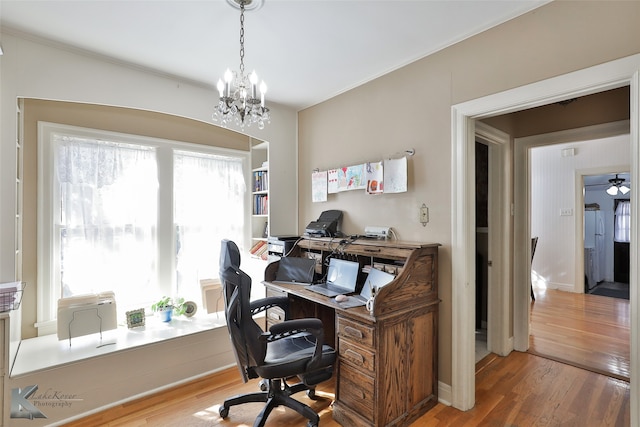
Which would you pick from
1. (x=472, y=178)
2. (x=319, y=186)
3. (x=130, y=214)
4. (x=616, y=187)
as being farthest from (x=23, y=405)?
(x=616, y=187)

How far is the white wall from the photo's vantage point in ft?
16.1

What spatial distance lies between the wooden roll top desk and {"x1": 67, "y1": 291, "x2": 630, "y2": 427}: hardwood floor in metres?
0.17

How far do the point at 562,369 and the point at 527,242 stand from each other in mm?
1128

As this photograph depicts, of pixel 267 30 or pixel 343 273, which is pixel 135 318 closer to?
pixel 343 273

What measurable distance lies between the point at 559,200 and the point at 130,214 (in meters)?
6.50

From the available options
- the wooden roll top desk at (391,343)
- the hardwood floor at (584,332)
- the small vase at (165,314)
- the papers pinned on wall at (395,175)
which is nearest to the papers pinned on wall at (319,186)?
the papers pinned on wall at (395,175)

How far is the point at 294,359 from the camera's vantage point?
1844 mm

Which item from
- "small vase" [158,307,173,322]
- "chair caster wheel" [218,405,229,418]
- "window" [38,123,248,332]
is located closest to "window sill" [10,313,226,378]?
"small vase" [158,307,173,322]

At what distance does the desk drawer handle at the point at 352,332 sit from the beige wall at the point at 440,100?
731 mm

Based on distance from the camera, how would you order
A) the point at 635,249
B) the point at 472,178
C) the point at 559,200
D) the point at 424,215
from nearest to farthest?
the point at 635,249 → the point at 472,178 → the point at 424,215 → the point at 559,200

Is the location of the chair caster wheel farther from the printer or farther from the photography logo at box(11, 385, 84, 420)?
the printer

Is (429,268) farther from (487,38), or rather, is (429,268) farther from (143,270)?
(143,270)

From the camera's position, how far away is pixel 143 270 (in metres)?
2.91

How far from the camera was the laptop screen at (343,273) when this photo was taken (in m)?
2.34
